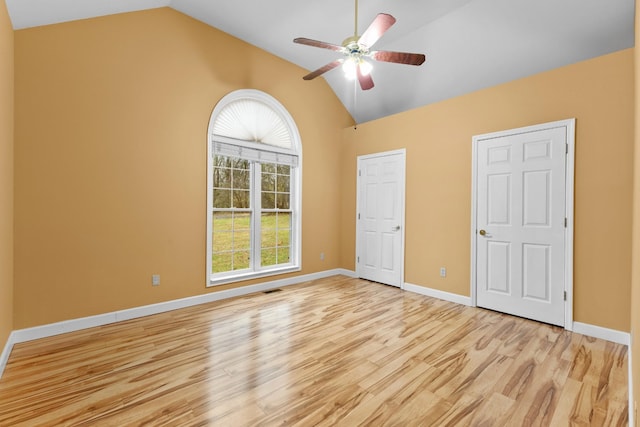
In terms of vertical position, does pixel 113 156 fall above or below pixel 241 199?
above

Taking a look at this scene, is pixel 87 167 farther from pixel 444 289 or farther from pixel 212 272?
pixel 444 289

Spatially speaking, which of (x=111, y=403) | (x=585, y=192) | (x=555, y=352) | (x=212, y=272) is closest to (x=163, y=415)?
(x=111, y=403)

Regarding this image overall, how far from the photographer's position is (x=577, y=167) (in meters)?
2.92

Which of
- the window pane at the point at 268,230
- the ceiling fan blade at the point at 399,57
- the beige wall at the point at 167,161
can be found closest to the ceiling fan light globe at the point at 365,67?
the ceiling fan blade at the point at 399,57

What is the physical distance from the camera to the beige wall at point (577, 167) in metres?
2.70

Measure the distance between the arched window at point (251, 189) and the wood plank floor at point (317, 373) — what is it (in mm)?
1076

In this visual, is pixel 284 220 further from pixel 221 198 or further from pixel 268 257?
pixel 221 198

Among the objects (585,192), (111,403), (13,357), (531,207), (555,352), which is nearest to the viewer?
(111,403)

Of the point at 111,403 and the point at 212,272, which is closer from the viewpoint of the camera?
the point at 111,403

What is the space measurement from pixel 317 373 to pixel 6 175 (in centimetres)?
301

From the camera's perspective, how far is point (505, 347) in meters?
2.60

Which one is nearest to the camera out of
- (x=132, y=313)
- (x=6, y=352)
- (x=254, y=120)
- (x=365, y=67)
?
(x=6, y=352)

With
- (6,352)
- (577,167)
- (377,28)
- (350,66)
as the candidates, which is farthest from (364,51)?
(6,352)

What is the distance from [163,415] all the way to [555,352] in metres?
3.11
